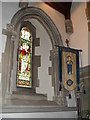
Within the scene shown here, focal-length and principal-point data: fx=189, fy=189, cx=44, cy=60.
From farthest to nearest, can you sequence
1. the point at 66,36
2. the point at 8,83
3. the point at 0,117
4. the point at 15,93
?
the point at 66,36 < the point at 15,93 < the point at 8,83 < the point at 0,117

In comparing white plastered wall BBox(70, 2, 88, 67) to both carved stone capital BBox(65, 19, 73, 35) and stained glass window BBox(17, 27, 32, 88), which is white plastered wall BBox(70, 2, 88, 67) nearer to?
carved stone capital BBox(65, 19, 73, 35)

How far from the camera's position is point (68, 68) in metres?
4.91

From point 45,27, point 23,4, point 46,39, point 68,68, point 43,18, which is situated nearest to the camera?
point 23,4

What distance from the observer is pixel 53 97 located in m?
4.93

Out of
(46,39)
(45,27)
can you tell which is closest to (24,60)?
(46,39)


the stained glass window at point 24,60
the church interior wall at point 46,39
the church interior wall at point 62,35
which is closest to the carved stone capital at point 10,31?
the church interior wall at point 46,39

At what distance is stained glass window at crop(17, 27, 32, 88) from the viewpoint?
4.96m

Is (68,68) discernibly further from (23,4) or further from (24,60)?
(23,4)

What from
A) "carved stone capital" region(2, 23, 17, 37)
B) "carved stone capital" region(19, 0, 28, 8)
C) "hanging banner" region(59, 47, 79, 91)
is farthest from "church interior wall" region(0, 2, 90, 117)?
"carved stone capital" region(2, 23, 17, 37)

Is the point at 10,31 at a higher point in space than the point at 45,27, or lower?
lower

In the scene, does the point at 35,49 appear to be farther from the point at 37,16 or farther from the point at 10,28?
the point at 10,28

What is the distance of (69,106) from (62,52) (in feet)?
4.69

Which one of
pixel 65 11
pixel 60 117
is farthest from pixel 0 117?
pixel 65 11

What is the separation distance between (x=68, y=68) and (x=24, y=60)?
1.20 metres
